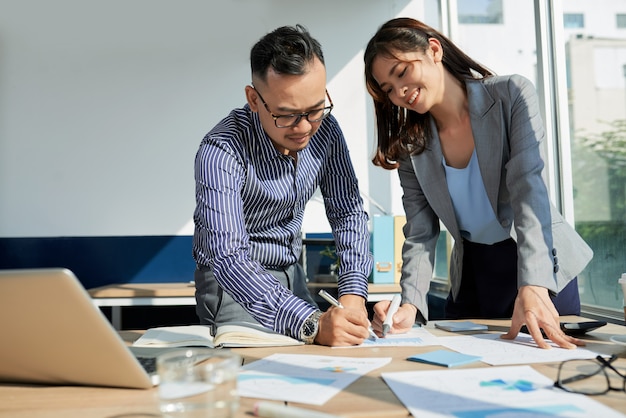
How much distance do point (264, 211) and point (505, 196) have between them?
27.4 inches

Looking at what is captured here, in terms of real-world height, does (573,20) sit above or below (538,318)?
above

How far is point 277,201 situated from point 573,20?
1.49 m

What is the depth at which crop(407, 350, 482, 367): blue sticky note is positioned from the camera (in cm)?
110

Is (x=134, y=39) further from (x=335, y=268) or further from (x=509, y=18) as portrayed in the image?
(x=509, y=18)

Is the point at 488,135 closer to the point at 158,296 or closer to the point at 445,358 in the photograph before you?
the point at 445,358

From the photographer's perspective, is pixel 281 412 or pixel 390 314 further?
pixel 390 314

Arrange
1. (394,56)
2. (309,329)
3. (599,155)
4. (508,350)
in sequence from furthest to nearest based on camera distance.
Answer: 1. (599,155)
2. (394,56)
3. (309,329)
4. (508,350)

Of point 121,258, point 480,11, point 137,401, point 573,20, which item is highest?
point 480,11

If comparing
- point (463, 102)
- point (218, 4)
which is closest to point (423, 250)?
point (463, 102)

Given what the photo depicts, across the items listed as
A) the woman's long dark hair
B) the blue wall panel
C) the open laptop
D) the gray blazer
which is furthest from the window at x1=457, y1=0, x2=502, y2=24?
the open laptop

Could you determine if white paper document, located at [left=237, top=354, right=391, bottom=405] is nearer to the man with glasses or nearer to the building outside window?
the man with glasses

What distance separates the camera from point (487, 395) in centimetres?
89

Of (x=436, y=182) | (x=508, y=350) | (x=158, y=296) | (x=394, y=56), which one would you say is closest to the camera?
(x=508, y=350)

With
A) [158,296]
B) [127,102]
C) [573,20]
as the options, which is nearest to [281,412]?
[573,20]
